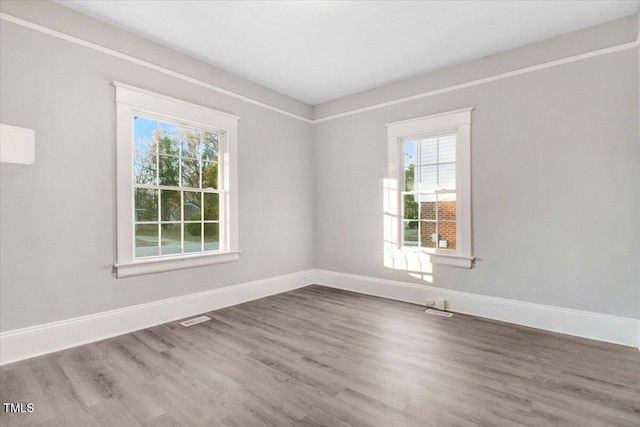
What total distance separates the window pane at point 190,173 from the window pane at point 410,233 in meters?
2.78

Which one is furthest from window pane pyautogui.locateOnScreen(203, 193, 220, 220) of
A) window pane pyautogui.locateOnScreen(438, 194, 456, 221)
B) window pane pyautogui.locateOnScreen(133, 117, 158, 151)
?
window pane pyautogui.locateOnScreen(438, 194, 456, 221)

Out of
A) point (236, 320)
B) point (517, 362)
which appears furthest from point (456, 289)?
point (236, 320)

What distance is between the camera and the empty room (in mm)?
2197

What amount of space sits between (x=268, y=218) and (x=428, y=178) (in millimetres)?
2304

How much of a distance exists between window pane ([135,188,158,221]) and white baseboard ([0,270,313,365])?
910 mm

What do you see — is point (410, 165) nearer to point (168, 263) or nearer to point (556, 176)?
point (556, 176)

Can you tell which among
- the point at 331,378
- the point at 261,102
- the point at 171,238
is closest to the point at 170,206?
the point at 171,238

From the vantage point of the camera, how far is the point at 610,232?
301cm

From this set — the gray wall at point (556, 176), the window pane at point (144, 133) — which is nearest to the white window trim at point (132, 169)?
the window pane at point (144, 133)

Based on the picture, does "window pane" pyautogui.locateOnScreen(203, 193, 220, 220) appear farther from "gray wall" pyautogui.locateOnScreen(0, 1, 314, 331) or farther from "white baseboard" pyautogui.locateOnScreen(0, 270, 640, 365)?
"white baseboard" pyautogui.locateOnScreen(0, 270, 640, 365)

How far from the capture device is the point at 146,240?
3.40 meters

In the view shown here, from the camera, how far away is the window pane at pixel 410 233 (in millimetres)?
4309

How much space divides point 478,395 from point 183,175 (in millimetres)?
3519

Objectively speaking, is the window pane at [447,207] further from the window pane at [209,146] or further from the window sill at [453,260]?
the window pane at [209,146]
